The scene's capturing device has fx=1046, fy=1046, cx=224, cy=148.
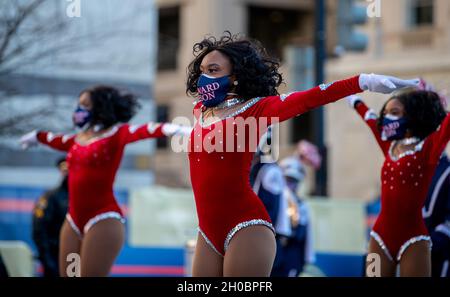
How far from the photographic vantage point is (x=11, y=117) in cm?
1282

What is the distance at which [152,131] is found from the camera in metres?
7.61

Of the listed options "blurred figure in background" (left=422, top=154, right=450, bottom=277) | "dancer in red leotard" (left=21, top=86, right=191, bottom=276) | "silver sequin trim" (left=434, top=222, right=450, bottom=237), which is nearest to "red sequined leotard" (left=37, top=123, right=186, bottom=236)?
"dancer in red leotard" (left=21, top=86, right=191, bottom=276)

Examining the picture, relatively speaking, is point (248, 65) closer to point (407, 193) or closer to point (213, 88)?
point (213, 88)

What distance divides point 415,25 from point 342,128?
300 centimetres

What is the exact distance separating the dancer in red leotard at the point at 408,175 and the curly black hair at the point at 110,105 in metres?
2.07

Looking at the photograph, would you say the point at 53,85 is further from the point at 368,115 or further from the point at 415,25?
the point at 415,25

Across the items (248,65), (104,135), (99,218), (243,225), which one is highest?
(248,65)

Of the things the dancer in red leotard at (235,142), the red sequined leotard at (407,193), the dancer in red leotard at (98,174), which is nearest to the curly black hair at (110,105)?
the dancer in red leotard at (98,174)

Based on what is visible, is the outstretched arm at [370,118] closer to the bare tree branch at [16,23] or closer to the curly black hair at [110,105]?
the curly black hair at [110,105]

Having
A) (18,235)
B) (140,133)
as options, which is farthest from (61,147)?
(18,235)

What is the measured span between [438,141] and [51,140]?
10.5ft

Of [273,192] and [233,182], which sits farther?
[273,192]

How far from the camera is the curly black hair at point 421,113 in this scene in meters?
7.29

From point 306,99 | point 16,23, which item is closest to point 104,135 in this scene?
point 306,99
